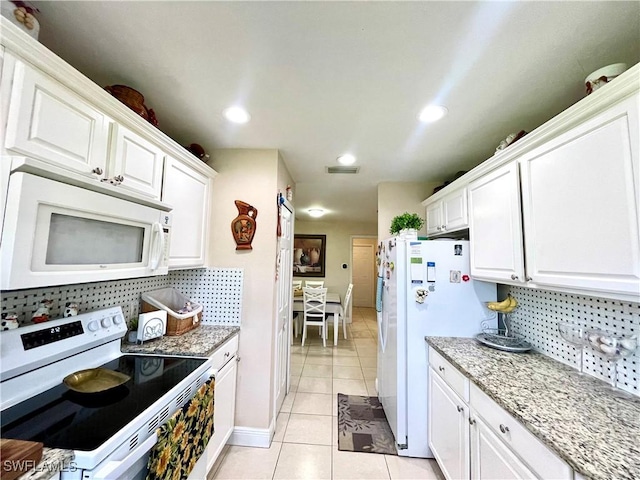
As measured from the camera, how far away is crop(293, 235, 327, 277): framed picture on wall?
678cm

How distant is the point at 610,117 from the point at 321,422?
281 cm

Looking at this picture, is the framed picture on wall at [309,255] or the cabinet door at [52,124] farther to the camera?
the framed picture on wall at [309,255]

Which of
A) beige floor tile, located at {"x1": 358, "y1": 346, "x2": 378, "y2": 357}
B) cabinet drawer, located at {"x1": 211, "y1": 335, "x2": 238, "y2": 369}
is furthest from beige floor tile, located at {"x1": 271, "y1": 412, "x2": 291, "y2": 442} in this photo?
beige floor tile, located at {"x1": 358, "y1": 346, "x2": 378, "y2": 357}

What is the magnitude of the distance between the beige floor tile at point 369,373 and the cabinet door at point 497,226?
2.14 meters

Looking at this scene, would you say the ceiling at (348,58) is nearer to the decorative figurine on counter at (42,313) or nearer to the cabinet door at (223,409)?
the decorative figurine on counter at (42,313)

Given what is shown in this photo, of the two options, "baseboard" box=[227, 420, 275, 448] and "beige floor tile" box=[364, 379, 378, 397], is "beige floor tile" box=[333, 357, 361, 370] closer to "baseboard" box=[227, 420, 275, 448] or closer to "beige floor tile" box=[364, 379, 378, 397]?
"beige floor tile" box=[364, 379, 378, 397]

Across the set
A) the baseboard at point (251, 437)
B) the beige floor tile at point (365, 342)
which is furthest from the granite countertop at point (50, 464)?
the beige floor tile at point (365, 342)

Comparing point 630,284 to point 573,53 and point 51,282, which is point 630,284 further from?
point 51,282

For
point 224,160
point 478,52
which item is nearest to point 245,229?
point 224,160

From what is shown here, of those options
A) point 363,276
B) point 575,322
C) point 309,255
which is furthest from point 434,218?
point 363,276

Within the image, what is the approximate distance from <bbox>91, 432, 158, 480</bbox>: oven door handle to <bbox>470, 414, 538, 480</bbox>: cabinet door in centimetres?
145

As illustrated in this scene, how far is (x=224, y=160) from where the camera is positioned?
229 centimetres

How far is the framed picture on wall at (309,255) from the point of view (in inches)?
267

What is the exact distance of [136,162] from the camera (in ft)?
4.76
